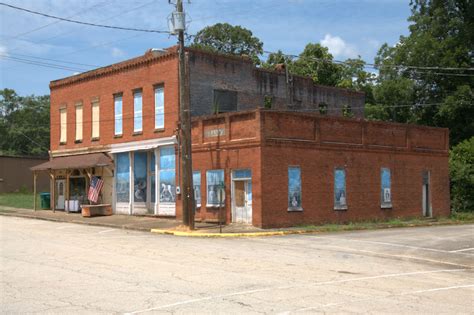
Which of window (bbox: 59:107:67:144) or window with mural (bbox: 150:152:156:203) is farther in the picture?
window (bbox: 59:107:67:144)

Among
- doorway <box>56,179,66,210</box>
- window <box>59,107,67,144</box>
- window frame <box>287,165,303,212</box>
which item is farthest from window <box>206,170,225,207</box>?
window <box>59,107,67,144</box>

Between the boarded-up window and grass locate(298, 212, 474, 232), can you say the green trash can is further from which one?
grass locate(298, 212, 474, 232)

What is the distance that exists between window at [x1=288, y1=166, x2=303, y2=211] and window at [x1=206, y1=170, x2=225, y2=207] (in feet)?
10.8

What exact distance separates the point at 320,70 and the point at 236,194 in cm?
3017

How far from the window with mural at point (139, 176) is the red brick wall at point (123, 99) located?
1.13 metres

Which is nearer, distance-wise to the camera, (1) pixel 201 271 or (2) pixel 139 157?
(1) pixel 201 271

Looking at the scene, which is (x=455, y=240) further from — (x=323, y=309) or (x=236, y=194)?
(x=323, y=309)

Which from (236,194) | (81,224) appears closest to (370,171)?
(236,194)

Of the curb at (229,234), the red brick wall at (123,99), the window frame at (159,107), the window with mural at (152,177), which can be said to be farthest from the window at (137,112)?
the curb at (229,234)

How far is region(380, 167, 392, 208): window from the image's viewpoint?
31359mm

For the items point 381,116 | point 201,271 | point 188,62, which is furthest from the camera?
point 381,116

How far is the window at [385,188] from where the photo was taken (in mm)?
31359

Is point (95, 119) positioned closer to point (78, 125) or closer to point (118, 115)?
point (78, 125)

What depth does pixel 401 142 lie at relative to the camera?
108 ft
